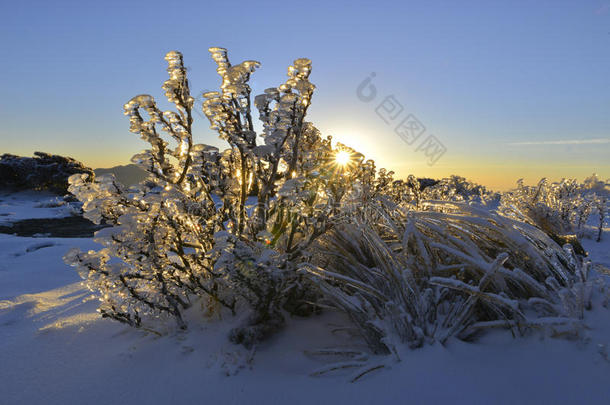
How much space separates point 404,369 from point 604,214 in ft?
27.2

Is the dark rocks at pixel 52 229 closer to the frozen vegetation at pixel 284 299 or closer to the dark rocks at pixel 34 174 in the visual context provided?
the frozen vegetation at pixel 284 299

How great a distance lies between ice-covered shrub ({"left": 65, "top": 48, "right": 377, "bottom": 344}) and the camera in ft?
5.67

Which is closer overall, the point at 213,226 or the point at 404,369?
the point at 404,369

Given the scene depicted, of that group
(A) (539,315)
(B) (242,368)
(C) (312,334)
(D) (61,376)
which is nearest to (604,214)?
(A) (539,315)

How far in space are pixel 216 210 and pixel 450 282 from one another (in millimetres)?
1525

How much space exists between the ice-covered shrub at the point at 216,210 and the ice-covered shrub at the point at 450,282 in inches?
12.6

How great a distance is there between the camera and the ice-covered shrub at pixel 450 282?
4.83 ft

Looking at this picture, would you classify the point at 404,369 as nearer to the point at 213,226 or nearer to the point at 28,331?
the point at 213,226

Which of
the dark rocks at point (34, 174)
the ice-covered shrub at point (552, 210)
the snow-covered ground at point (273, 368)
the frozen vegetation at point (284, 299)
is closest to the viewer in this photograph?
the snow-covered ground at point (273, 368)

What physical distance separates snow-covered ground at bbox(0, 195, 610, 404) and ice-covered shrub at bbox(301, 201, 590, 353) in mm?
99

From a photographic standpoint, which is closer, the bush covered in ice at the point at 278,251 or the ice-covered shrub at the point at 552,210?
the bush covered in ice at the point at 278,251

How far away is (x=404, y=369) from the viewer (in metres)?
1.33

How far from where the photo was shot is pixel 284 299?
211 centimetres

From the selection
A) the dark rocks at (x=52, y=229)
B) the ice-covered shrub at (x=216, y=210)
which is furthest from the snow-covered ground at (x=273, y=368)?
the dark rocks at (x=52, y=229)
